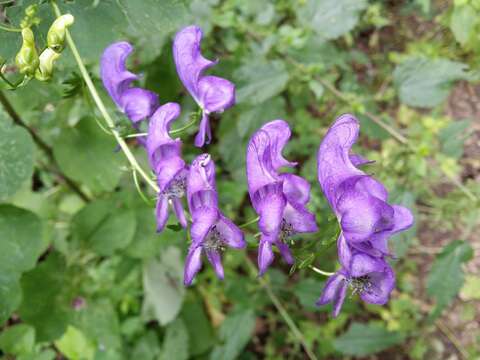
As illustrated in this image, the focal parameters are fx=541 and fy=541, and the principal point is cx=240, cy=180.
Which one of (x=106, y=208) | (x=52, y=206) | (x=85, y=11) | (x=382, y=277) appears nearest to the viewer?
(x=382, y=277)

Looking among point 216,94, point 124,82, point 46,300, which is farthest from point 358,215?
point 46,300

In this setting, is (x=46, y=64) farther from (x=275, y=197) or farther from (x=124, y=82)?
(x=275, y=197)

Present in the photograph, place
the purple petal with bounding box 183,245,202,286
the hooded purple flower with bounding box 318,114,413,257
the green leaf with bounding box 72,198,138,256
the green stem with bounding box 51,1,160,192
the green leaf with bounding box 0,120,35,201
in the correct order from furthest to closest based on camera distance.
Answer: the green leaf with bounding box 72,198,138,256 → the green leaf with bounding box 0,120,35,201 → the green stem with bounding box 51,1,160,192 → the purple petal with bounding box 183,245,202,286 → the hooded purple flower with bounding box 318,114,413,257

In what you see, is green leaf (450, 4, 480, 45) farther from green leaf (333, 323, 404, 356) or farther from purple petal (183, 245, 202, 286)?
purple petal (183, 245, 202, 286)

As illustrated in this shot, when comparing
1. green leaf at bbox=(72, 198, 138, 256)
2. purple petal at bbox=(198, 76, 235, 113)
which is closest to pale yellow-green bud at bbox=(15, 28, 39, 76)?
purple petal at bbox=(198, 76, 235, 113)

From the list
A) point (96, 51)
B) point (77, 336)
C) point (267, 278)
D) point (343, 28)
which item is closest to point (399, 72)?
point (343, 28)

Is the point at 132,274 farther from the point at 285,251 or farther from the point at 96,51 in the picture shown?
the point at 285,251

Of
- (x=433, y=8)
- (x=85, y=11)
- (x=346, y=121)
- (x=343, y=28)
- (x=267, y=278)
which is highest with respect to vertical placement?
(x=85, y=11)
